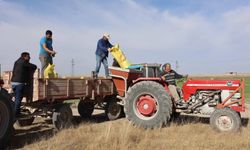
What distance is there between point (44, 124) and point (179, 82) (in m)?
4.05

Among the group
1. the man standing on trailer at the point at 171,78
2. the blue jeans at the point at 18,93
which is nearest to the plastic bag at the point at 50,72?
the blue jeans at the point at 18,93

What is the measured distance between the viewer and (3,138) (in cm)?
648

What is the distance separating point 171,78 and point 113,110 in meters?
2.27

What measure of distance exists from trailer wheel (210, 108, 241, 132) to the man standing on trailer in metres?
1.33

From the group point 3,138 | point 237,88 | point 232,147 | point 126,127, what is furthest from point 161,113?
point 3,138

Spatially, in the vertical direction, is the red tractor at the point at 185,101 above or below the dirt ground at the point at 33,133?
above

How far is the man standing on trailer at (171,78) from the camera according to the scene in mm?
9383

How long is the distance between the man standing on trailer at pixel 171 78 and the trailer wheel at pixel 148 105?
46 centimetres

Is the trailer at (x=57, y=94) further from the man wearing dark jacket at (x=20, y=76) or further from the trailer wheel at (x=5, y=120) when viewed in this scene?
the trailer wheel at (x=5, y=120)

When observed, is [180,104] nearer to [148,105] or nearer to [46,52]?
[148,105]

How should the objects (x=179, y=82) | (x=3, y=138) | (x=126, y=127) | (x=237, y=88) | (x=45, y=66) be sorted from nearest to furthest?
(x=3, y=138)
(x=126, y=127)
(x=237, y=88)
(x=45, y=66)
(x=179, y=82)

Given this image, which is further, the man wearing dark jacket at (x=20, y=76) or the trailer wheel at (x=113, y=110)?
the trailer wheel at (x=113, y=110)

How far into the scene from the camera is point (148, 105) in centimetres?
924

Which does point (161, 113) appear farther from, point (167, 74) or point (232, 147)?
point (232, 147)
